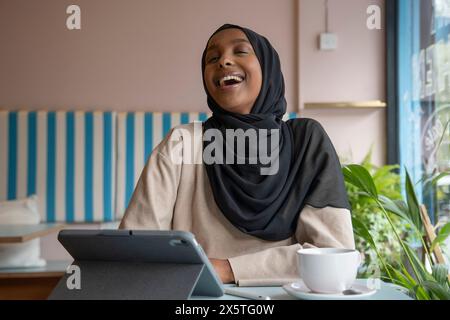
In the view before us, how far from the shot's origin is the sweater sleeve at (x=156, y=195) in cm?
123

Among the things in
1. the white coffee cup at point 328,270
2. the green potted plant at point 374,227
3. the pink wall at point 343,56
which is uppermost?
the pink wall at point 343,56

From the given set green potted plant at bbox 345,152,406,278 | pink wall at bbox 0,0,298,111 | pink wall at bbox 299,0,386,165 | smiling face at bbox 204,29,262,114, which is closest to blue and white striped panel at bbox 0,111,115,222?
pink wall at bbox 0,0,298,111

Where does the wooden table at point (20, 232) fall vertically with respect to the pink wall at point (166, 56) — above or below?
below

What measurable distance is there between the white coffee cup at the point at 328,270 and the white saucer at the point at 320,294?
0.01 meters

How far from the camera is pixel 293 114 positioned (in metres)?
4.06

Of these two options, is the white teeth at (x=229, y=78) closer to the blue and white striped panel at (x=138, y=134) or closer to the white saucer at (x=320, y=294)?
the white saucer at (x=320, y=294)

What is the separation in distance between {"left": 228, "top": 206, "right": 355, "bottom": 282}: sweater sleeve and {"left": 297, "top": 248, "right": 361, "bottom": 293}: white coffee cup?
26cm

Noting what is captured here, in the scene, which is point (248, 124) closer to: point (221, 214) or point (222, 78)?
point (222, 78)

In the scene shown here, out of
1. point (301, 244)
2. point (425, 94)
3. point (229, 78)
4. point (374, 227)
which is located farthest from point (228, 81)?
point (425, 94)

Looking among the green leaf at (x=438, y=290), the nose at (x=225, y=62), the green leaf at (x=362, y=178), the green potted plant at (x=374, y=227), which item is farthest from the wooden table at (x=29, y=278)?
the green leaf at (x=438, y=290)

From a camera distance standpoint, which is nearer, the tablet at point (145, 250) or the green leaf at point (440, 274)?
the tablet at point (145, 250)

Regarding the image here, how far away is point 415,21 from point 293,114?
3.22 feet
